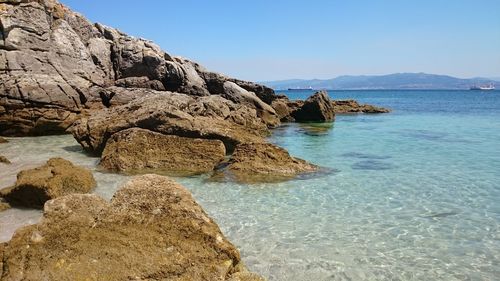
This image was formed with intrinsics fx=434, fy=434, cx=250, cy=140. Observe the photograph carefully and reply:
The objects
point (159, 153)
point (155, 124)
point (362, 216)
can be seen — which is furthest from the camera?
point (155, 124)

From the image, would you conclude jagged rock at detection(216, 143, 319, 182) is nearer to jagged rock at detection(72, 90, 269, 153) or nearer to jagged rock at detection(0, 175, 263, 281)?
jagged rock at detection(72, 90, 269, 153)

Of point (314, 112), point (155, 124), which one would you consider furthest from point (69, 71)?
point (314, 112)

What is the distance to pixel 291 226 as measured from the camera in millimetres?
8961

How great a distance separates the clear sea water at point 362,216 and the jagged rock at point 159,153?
103cm

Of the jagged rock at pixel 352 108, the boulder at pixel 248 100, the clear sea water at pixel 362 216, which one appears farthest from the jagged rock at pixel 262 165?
the jagged rock at pixel 352 108

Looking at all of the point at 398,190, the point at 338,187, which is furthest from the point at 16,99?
the point at 398,190

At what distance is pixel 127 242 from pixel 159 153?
974 cm

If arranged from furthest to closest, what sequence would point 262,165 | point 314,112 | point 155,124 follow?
point 314,112 < point 155,124 < point 262,165

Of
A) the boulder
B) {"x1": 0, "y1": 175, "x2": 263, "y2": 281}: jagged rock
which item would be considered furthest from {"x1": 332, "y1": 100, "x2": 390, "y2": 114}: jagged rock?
{"x1": 0, "y1": 175, "x2": 263, "y2": 281}: jagged rock

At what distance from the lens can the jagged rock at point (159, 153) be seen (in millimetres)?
14164

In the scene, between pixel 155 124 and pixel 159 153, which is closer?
pixel 159 153

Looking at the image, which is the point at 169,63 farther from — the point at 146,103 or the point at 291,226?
the point at 291,226

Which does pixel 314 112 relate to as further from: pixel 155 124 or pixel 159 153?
pixel 159 153

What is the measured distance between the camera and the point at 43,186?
9773 mm
